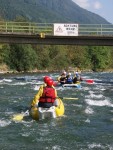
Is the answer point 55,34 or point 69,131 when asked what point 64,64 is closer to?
point 55,34

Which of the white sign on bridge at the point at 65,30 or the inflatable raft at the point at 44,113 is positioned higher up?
the white sign on bridge at the point at 65,30

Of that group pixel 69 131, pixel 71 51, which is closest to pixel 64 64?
pixel 71 51

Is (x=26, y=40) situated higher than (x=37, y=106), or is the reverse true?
(x=26, y=40)

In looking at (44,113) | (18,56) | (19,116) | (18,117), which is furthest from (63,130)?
(18,56)

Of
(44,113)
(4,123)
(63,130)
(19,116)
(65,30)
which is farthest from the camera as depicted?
(65,30)

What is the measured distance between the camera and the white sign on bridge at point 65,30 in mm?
44594

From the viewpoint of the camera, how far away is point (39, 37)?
45812 mm

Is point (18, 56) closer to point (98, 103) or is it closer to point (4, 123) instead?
point (98, 103)

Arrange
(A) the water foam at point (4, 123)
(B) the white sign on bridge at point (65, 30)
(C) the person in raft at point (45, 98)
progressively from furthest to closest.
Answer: (B) the white sign on bridge at point (65, 30)
(C) the person in raft at point (45, 98)
(A) the water foam at point (4, 123)

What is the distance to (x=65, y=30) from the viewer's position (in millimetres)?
44656

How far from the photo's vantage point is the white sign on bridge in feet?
146

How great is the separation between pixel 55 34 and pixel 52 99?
2408 centimetres

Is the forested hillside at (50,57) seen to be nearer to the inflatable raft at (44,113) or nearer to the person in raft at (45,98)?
the person in raft at (45,98)

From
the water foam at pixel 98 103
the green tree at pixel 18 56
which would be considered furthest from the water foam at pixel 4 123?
the green tree at pixel 18 56
